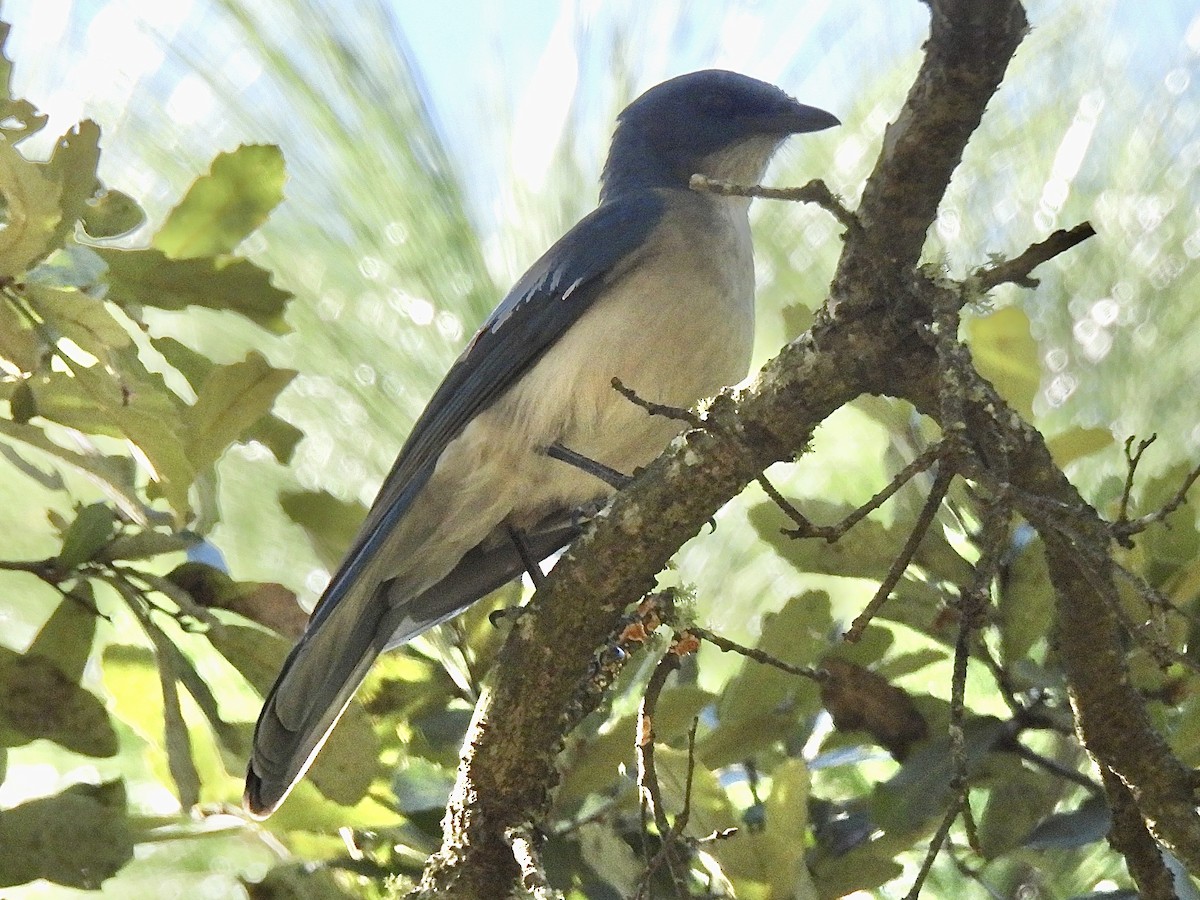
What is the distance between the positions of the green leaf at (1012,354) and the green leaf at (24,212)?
1.27 meters

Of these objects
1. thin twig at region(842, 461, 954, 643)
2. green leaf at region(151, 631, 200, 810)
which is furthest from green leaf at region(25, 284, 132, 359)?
thin twig at region(842, 461, 954, 643)

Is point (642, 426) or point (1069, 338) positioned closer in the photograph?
point (1069, 338)

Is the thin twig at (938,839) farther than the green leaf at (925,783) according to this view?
No

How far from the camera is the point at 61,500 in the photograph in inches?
99.7

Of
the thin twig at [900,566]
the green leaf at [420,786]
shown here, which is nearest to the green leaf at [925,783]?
the thin twig at [900,566]

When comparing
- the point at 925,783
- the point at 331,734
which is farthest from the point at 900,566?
the point at 331,734

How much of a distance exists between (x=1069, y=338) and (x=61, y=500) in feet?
5.89

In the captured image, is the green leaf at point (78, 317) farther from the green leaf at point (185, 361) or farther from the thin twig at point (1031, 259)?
the thin twig at point (1031, 259)

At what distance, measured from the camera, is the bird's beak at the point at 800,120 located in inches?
123

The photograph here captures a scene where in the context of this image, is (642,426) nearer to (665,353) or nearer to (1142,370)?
(665,353)

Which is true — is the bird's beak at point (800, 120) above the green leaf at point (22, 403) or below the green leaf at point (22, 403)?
above

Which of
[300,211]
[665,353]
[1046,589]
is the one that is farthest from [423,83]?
[1046,589]

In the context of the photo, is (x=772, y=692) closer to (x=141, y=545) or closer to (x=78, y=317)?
(x=141, y=545)

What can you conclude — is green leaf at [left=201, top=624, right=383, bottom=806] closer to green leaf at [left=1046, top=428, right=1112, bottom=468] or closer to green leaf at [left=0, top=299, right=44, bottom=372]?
green leaf at [left=0, top=299, right=44, bottom=372]
